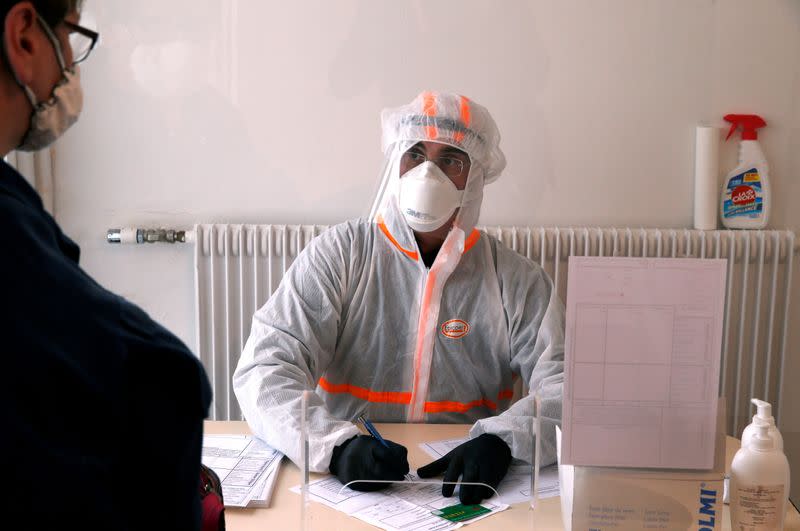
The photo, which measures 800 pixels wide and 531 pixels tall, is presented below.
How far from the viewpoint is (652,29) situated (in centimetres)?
267

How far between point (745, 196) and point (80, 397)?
254 centimetres

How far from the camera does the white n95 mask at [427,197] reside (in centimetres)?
207

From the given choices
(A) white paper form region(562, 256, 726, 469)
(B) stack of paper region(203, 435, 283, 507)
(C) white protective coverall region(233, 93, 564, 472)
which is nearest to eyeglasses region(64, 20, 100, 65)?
(A) white paper form region(562, 256, 726, 469)

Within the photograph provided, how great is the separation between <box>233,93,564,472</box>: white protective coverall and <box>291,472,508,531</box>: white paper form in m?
0.59

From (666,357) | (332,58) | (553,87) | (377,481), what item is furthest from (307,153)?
(666,357)

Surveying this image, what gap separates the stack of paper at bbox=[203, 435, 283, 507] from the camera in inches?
A: 51.6

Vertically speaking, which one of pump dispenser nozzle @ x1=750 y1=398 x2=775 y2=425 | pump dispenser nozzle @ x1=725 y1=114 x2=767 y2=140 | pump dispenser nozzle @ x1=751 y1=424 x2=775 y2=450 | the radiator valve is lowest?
pump dispenser nozzle @ x1=751 y1=424 x2=775 y2=450

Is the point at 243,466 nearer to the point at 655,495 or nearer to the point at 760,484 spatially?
the point at 655,495

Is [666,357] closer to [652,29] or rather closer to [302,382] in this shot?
[302,382]

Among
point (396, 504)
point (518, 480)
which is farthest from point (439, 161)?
point (396, 504)

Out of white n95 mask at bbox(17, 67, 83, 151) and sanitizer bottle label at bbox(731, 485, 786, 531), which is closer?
white n95 mask at bbox(17, 67, 83, 151)

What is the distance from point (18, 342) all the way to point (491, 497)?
0.93 meters

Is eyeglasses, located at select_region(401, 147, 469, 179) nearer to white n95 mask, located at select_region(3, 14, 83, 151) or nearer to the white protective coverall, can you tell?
the white protective coverall

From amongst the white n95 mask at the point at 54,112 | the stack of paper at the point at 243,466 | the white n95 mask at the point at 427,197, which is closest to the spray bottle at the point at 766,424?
the stack of paper at the point at 243,466
